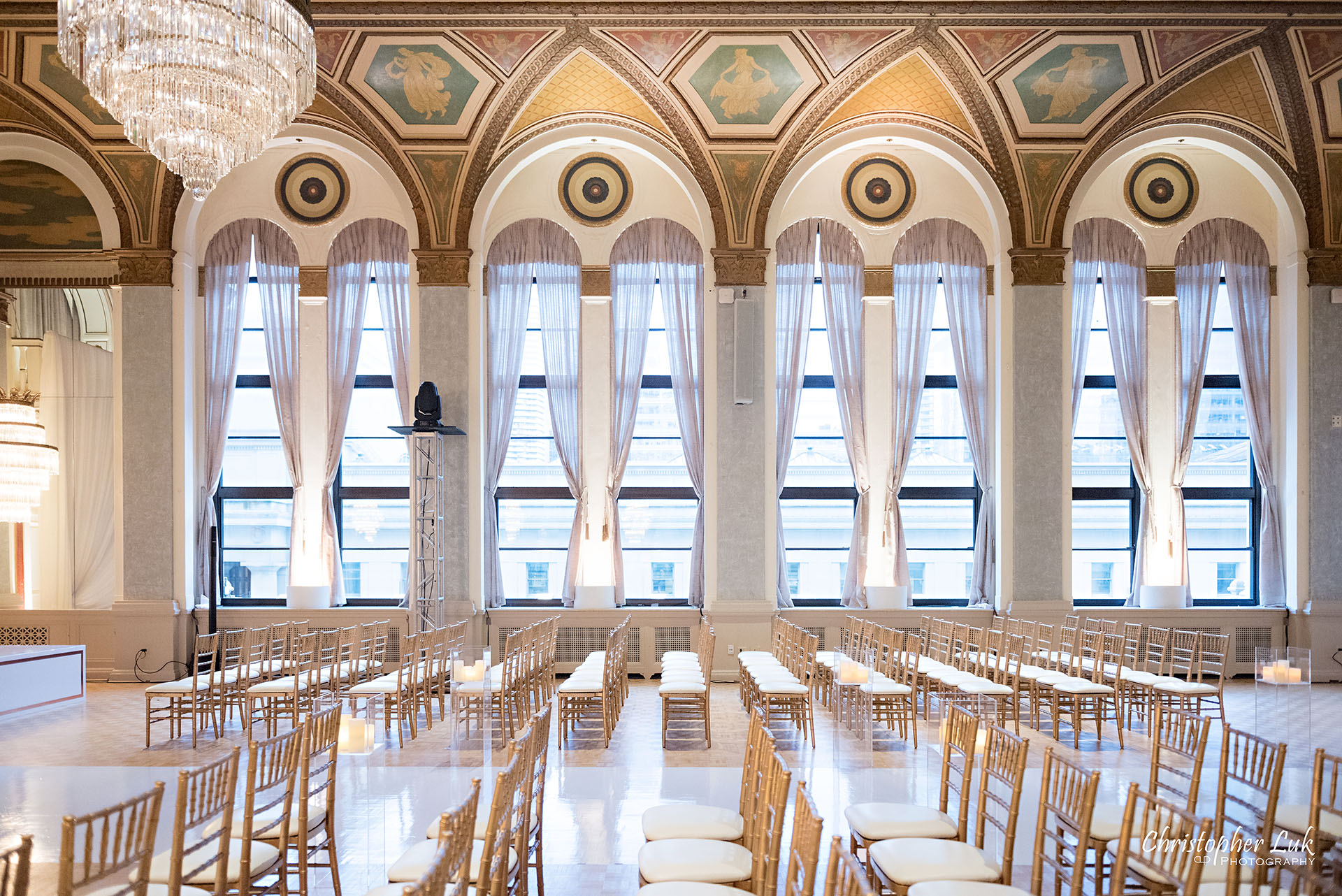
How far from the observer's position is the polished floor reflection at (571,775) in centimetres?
486

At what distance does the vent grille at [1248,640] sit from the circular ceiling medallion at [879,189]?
20.9ft

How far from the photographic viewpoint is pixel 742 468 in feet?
35.3

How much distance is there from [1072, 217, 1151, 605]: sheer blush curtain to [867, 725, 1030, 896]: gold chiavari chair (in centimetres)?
824

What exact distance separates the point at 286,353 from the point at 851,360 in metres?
6.84

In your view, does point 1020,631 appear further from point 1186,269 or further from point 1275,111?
point 1275,111

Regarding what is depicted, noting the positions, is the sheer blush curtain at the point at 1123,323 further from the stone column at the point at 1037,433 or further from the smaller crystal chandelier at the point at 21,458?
Result: the smaller crystal chandelier at the point at 21,458

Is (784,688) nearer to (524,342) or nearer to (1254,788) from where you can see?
(1254,788)

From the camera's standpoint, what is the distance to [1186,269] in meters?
11.4

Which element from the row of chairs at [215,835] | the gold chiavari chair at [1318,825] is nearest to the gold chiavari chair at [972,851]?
the gold chiavari chair at [1318,825]

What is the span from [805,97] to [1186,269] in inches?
204

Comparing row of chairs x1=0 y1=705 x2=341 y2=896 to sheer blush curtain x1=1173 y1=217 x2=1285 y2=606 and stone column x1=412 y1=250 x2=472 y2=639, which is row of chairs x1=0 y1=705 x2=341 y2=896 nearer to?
stone column x1=412 y1=250 x2=472 y2=639

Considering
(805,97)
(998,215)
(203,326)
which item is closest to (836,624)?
(998,215)

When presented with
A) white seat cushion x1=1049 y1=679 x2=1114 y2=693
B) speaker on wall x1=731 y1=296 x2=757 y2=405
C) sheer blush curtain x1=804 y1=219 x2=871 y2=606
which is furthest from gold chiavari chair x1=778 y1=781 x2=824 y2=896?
sheer blush curtain x1=804 y1=219 x2=871 y2=606

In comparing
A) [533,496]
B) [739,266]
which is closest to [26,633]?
[533,496]
